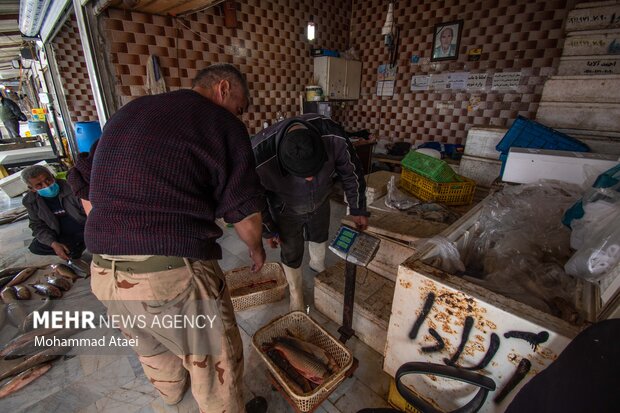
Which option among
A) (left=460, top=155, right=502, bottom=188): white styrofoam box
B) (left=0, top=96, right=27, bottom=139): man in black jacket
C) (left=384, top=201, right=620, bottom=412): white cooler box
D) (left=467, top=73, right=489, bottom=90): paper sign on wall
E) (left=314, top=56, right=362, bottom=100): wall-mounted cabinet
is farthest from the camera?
(left=0, top=96, right=27, bottom=139): man in black jacket

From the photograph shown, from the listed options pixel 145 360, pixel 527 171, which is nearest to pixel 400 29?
pixel 527 171

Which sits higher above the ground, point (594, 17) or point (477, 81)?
point (594, 17)

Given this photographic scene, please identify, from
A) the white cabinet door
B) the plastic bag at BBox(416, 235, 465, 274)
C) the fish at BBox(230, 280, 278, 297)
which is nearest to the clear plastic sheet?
the plastic bag at BBox(416, 235, 465, 274)

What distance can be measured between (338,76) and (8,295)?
448cm

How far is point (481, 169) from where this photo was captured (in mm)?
2814

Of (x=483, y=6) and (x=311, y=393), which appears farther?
(x=483, y=6)

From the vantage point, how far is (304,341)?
160 centimetres

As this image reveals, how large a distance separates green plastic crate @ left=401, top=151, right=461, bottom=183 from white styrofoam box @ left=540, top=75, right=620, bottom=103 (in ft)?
4.45

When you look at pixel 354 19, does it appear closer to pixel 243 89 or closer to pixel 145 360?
pixel 243 89

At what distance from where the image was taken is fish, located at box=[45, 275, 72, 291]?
2277 millimetres

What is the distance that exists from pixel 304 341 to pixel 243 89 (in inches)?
55.1

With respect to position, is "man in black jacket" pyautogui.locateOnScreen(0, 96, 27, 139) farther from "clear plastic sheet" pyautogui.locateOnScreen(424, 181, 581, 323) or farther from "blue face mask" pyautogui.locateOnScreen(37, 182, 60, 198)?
"clear plastic sheet" pyautogui.locateOnScreen(424, 181, 581, 323)

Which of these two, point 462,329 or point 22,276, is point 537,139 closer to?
point 462,329

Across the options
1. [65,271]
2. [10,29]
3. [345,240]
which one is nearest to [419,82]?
[345,240]
